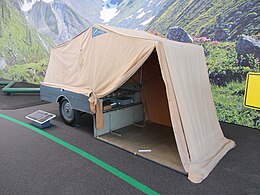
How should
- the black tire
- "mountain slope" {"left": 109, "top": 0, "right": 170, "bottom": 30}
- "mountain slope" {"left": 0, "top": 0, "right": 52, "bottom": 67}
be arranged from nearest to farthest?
the black tire → "mountain slope" {"left": 109, "top": 0, "right": 170, "bottom": 30} → "mountain slope" {"left": 0, "top": 0, "right": 52, "bottom": 67}

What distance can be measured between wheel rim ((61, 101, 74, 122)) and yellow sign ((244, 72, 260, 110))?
151 inches

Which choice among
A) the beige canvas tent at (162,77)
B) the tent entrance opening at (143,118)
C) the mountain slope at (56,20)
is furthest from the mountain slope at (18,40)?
the tent entrance opening at (143,118)

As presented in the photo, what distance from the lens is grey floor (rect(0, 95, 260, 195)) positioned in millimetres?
2365

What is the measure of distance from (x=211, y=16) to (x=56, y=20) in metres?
7.93

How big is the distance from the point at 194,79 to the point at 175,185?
5.46 feet

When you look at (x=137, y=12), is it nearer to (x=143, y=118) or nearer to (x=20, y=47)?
(x=143, y=118)

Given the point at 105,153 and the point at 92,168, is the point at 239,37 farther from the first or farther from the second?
the point at 92,168

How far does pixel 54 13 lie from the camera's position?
33.5 feet

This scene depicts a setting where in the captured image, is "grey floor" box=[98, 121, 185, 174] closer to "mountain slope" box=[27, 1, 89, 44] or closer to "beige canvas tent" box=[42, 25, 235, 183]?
"beige canvas tent" box=[42, 25, 235, 183]

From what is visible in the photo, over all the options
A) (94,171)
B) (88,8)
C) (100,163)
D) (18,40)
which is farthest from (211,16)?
(18,40)

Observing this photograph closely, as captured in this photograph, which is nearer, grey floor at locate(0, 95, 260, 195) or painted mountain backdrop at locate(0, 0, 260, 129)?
grey floor at locate(0, 95, 260, 195)

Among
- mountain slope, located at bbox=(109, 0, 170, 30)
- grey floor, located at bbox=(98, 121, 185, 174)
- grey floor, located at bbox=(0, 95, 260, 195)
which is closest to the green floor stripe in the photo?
grey floor, located at bbox=(0, 95, 260, 195)

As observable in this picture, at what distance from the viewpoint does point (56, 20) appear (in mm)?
10242

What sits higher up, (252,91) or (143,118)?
(252,91)
